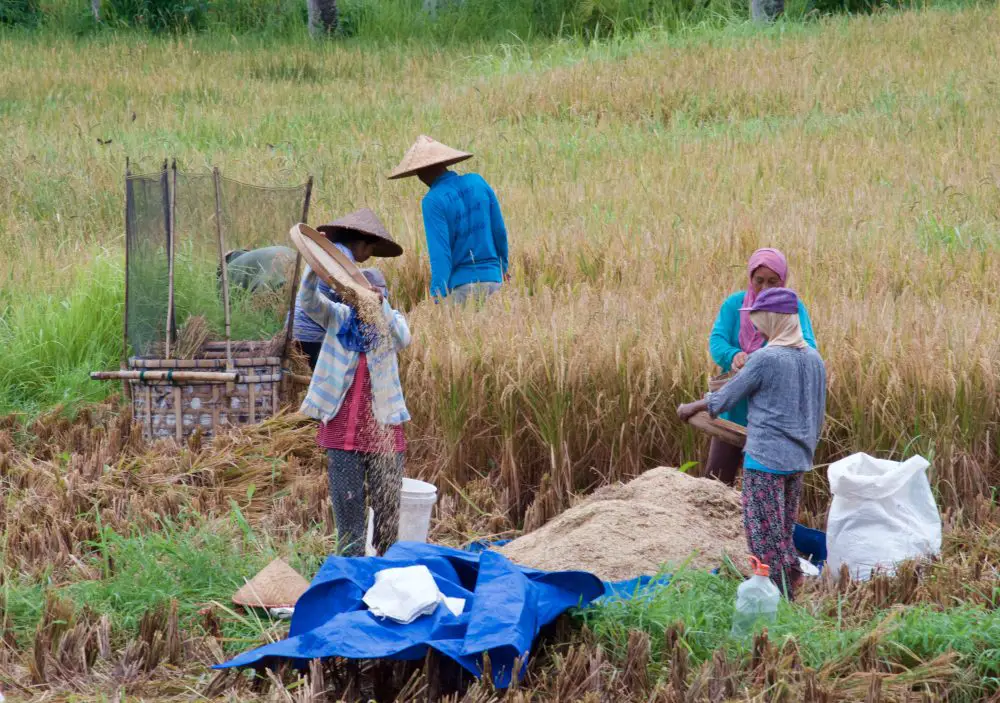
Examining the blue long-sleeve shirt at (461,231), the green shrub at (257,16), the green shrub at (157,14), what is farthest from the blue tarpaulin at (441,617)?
the green shrub at (157,14)

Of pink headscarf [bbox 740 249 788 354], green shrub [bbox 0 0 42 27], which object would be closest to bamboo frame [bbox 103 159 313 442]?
pink headscarf [bbox 740 249 788 354]

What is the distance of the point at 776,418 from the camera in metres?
4.48

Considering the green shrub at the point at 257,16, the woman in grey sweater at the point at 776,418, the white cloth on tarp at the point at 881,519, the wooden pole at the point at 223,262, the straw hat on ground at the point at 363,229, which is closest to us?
the woman in grey sweater at the point at 776,418

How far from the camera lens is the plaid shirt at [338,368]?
15.3 ft

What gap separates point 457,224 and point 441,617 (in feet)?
10.9

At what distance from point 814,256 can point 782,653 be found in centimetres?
446

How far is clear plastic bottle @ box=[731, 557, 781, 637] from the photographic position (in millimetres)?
3932

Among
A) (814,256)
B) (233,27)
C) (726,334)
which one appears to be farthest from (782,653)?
(233,27)

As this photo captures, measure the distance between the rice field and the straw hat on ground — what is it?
784 millimetres

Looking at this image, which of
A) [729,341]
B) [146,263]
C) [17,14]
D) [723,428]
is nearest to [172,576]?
[723,428]

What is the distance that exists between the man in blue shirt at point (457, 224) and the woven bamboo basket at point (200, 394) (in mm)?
1115

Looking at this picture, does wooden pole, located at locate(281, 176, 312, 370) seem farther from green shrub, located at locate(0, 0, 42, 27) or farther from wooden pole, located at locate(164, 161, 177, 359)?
green shrub, located at locate(0, 0, 42, 27)

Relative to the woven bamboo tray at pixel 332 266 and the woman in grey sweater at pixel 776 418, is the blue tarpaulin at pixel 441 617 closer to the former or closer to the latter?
the woman in grey sweater at pixel 776 418

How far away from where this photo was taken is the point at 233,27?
22.6 meters
